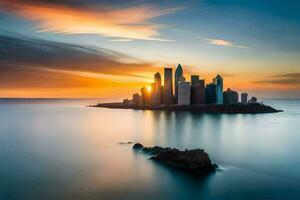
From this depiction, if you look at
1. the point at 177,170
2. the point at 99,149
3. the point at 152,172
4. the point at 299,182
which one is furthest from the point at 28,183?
the point at 299,182

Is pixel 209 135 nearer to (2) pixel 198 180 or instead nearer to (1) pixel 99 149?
(1) pixel 99 149

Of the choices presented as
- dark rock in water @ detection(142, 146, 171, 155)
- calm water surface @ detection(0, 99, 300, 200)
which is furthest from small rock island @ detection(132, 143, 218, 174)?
dark rock in water @ detection(142, 146, 171, 155)

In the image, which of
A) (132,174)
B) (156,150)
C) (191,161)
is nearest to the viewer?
(191,161)

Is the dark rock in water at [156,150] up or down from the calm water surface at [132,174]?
up

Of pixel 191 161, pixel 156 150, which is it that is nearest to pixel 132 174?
pixel 191 161

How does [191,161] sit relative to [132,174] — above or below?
above

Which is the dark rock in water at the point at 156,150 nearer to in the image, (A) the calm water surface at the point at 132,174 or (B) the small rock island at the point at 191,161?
(A) the calm water surface at the point at 132,174

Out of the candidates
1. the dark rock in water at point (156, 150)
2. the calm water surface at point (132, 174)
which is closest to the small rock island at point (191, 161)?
the calm water surface at point (132, 174)

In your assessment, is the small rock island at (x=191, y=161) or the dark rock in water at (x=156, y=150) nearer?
the small rock island at (x=191, y=161)

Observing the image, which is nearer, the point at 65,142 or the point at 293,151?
the point at 293,151

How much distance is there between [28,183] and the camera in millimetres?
30844

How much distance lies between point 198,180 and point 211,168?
369 centimetres

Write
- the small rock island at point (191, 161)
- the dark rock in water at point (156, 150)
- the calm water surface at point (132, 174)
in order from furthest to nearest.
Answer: the dark rock in water at point (156, 150)
the small rock island at point (191, 161)
the calm water surface at point (132, 174)

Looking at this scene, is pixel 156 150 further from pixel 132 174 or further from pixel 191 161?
pixel 191 161
